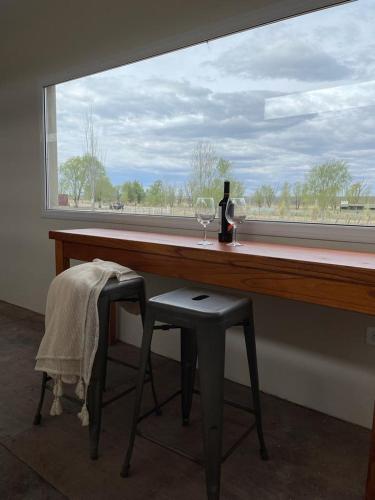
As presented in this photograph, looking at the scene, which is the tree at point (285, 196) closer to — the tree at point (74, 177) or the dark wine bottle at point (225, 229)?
the dark wine bottle at point (225, 229)

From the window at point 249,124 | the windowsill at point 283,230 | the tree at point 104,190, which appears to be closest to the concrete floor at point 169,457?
the windowsill at point 283,230

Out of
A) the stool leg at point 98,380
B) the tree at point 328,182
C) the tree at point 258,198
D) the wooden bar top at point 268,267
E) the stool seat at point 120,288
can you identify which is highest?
the tree at point 328,182

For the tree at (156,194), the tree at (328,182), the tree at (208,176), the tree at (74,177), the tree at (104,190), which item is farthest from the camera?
the tree at (74,177)

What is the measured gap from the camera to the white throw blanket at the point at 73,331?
5.15 feet

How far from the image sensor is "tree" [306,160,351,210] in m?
1.89

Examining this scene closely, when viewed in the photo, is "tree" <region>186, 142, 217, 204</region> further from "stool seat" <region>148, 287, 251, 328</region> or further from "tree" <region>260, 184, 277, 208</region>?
"stool seat" <region>148, 287, 251, 328</region>

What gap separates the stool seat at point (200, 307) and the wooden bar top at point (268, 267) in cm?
11

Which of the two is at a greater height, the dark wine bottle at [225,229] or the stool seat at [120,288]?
the dark wine bottle at [225,229]

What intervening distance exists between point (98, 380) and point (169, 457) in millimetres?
442

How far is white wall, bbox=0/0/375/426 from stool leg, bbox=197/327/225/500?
2.86 feet

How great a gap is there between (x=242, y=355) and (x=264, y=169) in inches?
42.3

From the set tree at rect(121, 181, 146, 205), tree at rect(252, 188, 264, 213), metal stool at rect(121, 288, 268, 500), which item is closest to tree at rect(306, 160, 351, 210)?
tree at rect(252, 188, 264, 213)

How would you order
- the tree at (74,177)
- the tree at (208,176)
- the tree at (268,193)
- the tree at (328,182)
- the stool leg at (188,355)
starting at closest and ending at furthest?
1. the stool leg at (188,355)
2. the tree at (328,182)
3. the tree at (268,193)
4. the tree at (208,176)
5. the tree at (74,177)

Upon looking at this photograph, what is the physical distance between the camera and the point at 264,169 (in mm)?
2141
